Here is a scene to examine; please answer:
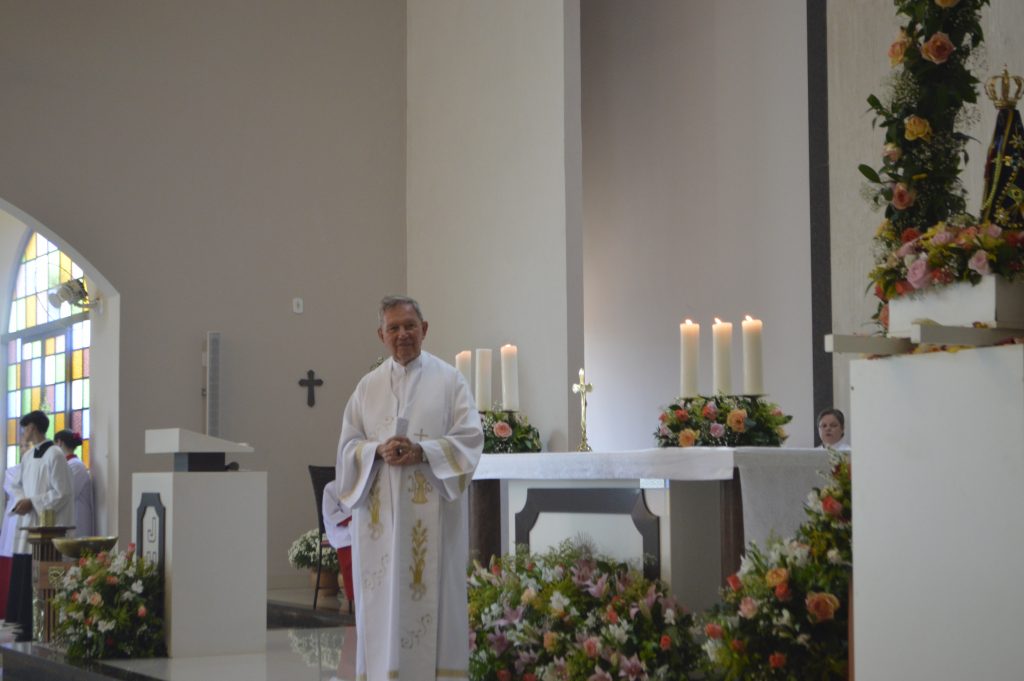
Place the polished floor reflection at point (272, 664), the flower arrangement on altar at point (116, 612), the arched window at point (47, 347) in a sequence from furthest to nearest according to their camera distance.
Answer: the arched window at point (47, 347) < the flower arrangement on altar at point (116, 612) < the polished floor reflection at point (272, 664)

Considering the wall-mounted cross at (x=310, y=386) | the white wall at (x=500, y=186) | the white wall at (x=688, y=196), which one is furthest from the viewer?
the wall-mounted cross at (x=310, y=386)

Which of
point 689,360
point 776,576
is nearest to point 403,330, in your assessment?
point 689,360

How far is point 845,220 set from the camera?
7855mm

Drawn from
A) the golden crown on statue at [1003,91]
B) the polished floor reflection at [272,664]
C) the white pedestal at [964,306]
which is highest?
the golden crown on statue at [1003,91]

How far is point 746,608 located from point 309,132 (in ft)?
25.6

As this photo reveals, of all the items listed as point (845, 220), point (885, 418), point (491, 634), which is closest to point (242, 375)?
point (845, 220)

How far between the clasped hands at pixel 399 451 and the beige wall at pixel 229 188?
5.42 m

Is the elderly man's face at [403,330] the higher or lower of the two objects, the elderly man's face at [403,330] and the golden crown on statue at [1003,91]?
the lower

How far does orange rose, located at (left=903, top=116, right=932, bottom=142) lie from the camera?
3025 mm

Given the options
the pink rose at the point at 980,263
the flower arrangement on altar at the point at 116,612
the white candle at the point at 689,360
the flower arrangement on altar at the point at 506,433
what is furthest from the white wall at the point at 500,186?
the pink rose at the point at 980,263

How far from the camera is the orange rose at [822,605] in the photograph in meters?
3.58

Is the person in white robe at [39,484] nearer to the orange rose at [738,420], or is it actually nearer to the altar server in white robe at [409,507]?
the altar server in white robe at [409,507]

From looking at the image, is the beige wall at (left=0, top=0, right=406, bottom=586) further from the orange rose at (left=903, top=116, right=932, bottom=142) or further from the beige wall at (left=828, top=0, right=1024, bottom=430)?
the orange rose at (left=903, top=116, right=932, bottom=142)

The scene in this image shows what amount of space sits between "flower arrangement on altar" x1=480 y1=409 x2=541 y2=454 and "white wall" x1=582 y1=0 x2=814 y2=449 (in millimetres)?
1519
